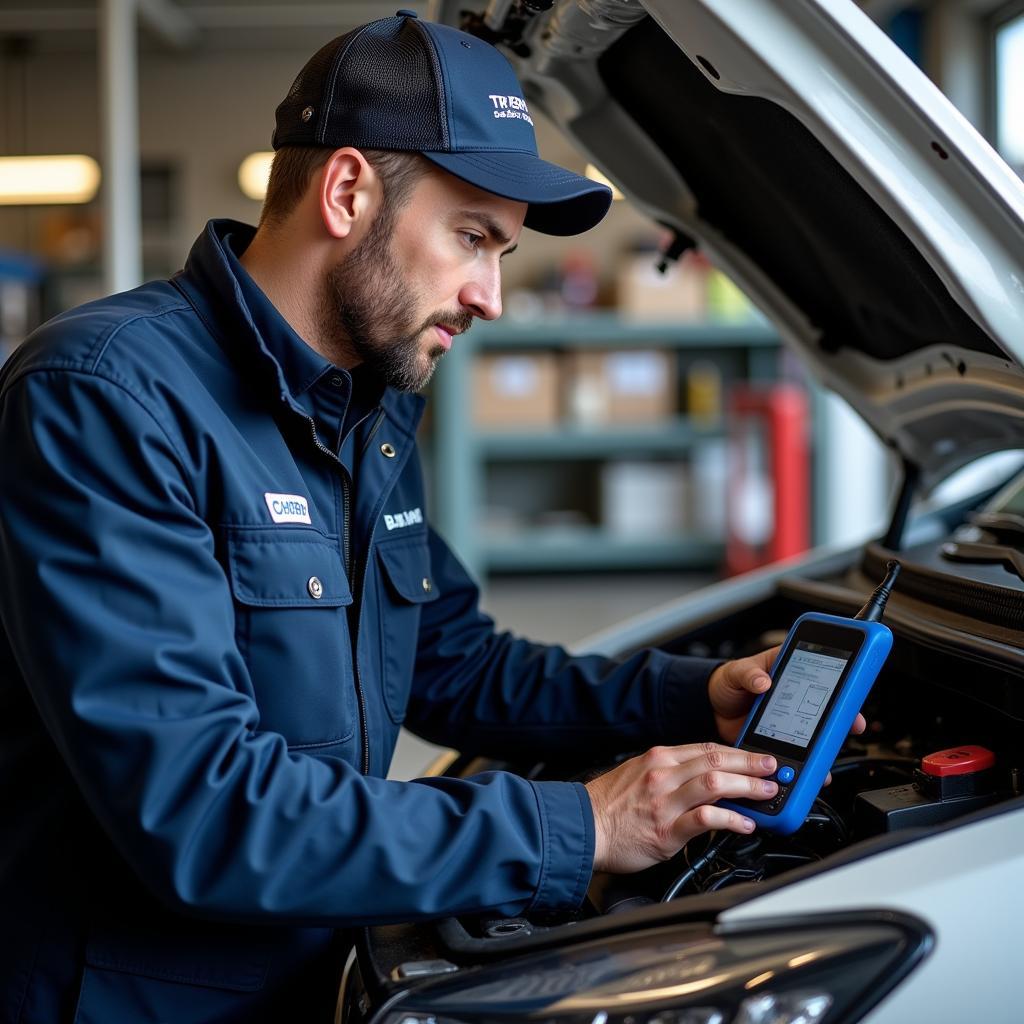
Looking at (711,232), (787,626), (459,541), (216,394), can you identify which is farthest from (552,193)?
(459,541)

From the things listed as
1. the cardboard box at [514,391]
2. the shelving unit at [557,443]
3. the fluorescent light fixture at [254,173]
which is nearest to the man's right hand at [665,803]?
the shelving unit at [557,443]

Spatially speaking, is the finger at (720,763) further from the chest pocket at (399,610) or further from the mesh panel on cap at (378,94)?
the mesh panel on cap at (378,94)

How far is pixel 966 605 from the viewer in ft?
4.09

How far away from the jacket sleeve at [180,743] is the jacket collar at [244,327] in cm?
15

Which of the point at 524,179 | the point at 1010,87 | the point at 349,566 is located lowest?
the point at 349,566

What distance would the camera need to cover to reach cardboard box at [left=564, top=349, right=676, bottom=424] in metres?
6.79

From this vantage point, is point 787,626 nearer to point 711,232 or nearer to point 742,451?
point 711,232

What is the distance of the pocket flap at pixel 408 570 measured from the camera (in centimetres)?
132

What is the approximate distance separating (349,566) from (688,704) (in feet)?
1.36

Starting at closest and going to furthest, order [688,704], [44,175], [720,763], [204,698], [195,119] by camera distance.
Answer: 1. [204,698]
2. [720,763]
3. [688,704]
4. [44,175]
5. [195,119]

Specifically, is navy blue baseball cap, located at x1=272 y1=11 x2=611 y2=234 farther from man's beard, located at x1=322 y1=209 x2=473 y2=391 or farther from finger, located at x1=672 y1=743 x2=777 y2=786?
finger, located at x1=672 y1=743 x2=777 y2=786

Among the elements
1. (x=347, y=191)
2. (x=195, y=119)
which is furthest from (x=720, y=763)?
(x=195, y=119)

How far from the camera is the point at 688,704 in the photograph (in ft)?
4.45

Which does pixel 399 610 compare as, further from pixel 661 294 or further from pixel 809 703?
pixel 661 294
